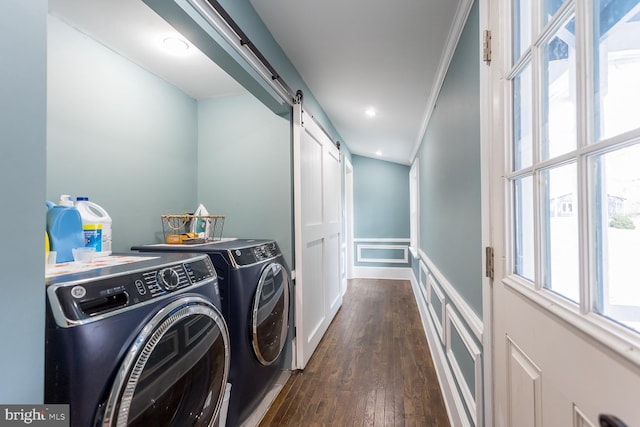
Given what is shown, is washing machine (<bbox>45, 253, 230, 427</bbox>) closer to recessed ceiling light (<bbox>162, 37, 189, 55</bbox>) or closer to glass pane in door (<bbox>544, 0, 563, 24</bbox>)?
recessed ceiling light (<bbox>162, 37, 189, 55</bbox>)

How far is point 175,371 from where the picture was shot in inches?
36.6

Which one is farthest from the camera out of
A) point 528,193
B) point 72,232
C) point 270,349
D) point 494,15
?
point 270,349

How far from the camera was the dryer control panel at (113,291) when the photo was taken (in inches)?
26.6

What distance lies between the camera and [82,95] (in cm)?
145

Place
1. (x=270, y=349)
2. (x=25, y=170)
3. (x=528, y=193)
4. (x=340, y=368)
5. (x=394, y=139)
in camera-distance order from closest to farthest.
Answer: (x=25, y=170), (x=528, y=193), (x=270, y=349), (x=340, y=368), (x=394, y=139)

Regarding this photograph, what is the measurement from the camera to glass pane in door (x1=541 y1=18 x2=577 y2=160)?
0.62 m

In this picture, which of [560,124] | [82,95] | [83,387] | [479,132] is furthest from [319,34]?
[83,387]

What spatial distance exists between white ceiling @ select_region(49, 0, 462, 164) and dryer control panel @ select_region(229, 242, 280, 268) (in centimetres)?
123

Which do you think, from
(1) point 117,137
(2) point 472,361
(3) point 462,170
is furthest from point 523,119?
(1) point 117,137

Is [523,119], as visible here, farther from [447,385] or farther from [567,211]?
[447,385]

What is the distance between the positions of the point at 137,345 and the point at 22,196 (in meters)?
0.48

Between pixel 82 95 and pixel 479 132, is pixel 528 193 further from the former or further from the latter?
pixel 82 95

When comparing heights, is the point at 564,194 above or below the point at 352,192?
below

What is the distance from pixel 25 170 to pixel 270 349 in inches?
57.7
